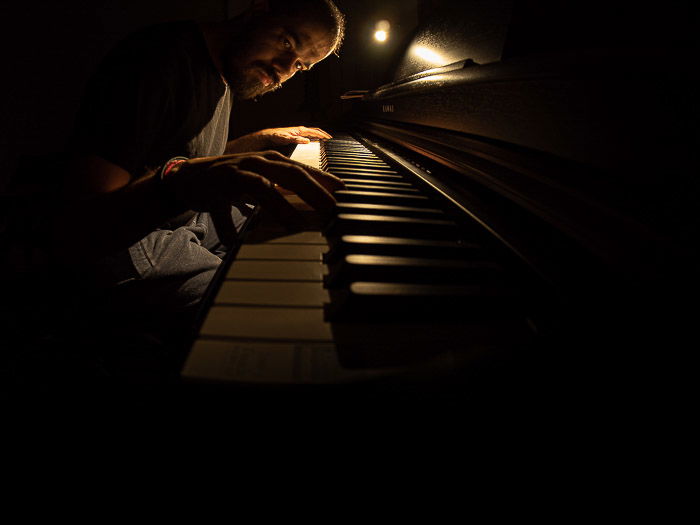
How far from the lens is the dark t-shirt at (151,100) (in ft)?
3.48

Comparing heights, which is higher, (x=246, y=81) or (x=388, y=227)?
(x=246, y=81)

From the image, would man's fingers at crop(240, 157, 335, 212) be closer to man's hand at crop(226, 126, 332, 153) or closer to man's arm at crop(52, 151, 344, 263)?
man's arm at crop(52, 151, 344, 263)

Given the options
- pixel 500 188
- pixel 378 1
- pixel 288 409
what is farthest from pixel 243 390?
pixel 378 1

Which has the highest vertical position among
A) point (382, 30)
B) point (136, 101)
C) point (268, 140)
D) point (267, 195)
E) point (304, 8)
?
point (382, 30)

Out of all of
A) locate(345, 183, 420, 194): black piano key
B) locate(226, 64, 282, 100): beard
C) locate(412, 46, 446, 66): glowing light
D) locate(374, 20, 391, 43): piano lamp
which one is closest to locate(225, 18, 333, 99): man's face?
locate(226, 64, 282, 100): beard

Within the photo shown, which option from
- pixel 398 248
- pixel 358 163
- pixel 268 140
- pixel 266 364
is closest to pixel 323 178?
pixel 398 248

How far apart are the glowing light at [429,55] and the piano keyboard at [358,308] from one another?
142cm

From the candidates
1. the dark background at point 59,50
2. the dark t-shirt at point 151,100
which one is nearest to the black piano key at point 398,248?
the dark t-shirt at point 151,100

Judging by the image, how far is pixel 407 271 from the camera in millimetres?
539

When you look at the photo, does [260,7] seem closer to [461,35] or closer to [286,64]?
[286,64]

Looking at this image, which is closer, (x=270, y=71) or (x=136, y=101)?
(x=136, y=101)

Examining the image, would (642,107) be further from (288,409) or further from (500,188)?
(288,409)

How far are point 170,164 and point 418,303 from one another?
0.83 m

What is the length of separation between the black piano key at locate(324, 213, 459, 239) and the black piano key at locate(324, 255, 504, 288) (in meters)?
0.14
